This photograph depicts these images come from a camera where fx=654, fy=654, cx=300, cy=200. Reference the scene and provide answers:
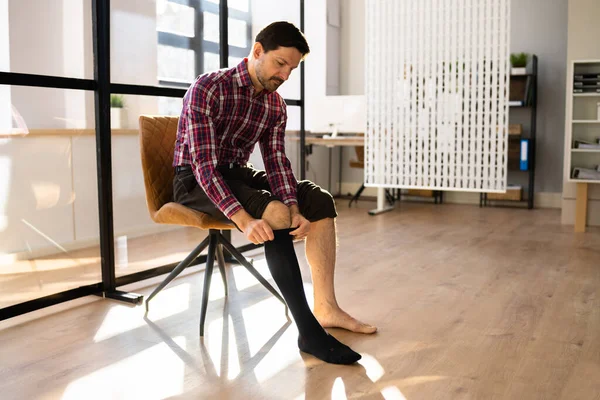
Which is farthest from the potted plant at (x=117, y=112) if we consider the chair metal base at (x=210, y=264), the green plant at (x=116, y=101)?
the chair metal base at (x=210, y=264)

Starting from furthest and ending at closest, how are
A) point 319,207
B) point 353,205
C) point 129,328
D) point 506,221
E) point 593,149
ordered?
point 353,205 → point 506,221 → point 593,149 → point 129,328 → point 319,207

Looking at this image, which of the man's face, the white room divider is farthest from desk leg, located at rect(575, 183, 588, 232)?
the man's face

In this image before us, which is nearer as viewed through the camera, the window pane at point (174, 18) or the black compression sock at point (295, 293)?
the black compression sock at point (295, 293)

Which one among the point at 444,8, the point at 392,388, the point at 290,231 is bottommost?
the point at 392,388

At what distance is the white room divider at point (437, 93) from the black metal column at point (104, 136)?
116 inches

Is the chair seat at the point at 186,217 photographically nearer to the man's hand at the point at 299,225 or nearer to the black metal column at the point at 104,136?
the man's hand at the point at 299,225

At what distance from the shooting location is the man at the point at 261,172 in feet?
6.82

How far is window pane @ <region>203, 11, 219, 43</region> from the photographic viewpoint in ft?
11.0

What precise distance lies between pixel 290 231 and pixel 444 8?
3.45m

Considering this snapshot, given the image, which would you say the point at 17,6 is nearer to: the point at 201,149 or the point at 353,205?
the point at 201,149

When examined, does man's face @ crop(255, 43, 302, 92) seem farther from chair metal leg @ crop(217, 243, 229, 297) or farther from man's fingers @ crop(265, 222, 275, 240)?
chair metal leg @ crop(217, 243, 229, 297)

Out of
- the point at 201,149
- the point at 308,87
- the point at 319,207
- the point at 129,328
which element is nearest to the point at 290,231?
the point at 319,207

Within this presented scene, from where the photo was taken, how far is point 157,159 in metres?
2.57

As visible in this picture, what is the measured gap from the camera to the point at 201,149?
2.15 meters
